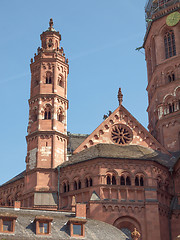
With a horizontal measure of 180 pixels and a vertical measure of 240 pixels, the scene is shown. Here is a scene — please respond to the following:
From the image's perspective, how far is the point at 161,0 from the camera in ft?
262

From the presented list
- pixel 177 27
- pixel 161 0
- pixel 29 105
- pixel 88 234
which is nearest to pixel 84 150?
pixel 29 105

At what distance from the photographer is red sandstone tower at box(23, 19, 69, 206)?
58.6 meters

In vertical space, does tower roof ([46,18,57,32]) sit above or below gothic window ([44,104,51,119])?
above

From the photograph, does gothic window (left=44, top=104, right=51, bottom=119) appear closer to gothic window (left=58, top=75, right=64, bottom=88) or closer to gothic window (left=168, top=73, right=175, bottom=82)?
gothic window (left=58, top=75, right=64, bottom=88)

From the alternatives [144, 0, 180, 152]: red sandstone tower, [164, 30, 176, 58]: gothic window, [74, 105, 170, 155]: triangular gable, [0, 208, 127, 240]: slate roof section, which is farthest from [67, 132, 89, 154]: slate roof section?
[0, 208, 127, 240]: slate roof section

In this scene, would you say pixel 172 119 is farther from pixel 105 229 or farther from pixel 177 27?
pixel 105 229

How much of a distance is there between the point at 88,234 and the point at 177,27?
4013cm

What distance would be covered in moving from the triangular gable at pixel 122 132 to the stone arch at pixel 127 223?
1146cm

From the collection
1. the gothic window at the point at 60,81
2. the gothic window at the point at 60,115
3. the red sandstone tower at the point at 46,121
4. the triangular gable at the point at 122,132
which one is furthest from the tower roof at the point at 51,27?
the triangular gable at the point at 122,132

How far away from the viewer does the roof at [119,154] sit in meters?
58.2

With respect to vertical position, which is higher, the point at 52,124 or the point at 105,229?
the point at 52,124

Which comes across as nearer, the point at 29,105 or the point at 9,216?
the point at 9,216

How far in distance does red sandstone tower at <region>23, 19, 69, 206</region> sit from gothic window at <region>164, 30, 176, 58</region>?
626 inches

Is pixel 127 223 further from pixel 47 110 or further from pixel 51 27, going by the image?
pixel 51 27
